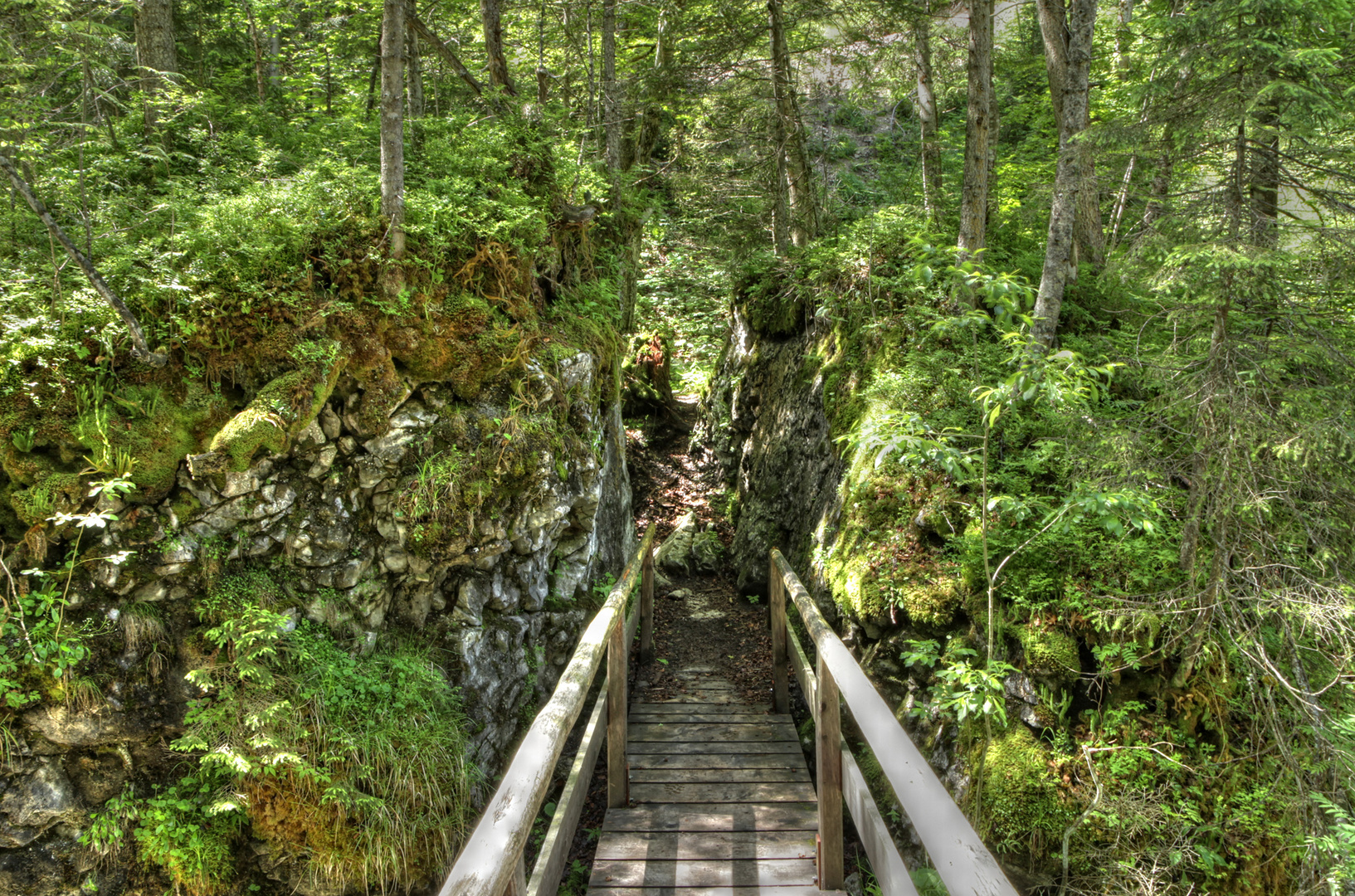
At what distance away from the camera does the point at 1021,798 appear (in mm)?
3838

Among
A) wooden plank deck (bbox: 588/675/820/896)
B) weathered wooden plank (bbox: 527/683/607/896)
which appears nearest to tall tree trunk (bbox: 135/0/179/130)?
weathered wooden plank (bbox: 527/683/607/896)

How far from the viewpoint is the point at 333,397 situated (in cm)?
558

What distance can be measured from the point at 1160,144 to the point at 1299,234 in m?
1.05

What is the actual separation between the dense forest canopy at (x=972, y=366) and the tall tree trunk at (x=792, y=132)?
7.04 feet

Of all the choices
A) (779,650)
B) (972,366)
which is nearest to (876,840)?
(779,650)

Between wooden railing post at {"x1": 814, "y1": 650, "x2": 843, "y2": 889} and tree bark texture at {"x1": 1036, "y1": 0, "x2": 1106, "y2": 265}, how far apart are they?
14.9ft

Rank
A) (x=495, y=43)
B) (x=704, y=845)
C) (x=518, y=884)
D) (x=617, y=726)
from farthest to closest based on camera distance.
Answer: (x=495, y=43), (x=617, y=726), (x=704, y=845), (x=518, y=884)

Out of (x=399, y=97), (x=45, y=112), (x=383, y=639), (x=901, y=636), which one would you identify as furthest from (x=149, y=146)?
(x=901, y=636)

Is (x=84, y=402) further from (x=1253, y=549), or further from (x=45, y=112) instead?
(x=1253, y=549)

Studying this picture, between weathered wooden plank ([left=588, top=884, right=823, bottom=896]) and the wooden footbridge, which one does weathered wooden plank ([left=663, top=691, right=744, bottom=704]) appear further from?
weathered wooden plank ([left=588, top=884, right=823, bottom=896])

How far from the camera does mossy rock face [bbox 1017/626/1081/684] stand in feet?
13.5

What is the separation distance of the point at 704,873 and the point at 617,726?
1.13 m

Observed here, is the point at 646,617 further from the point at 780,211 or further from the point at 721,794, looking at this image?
the point at 780,211

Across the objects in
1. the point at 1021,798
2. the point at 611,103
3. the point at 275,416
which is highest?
the point at 611,103
